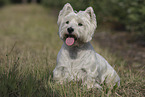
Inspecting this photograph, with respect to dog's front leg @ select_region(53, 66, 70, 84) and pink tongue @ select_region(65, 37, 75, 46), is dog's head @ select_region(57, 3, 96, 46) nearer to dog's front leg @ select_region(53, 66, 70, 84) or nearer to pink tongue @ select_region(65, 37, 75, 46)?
pink tongue @ select_region(65, 37, 75, 46)

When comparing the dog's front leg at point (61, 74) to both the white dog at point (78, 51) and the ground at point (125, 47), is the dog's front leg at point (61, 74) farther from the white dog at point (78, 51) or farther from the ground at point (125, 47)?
the ground at point (125, 47)

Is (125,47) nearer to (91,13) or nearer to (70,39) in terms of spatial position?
(91,13)

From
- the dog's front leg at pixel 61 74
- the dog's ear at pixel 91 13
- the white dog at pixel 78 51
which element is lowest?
the dog's front leg at pixel 61 74

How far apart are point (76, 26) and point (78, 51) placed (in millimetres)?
458

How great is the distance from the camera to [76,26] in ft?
9.89

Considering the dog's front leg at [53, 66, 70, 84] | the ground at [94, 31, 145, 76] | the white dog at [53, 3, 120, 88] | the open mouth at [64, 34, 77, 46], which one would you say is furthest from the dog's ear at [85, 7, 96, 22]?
the ground at [94, 31, 145, 76]

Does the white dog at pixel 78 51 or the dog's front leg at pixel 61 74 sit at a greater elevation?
the white dog at pixel 78 51

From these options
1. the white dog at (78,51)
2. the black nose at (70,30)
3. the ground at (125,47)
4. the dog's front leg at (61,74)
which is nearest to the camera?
the black nose at (70,30)

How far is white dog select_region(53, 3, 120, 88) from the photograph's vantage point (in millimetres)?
3051

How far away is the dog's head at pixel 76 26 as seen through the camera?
9.75 feet

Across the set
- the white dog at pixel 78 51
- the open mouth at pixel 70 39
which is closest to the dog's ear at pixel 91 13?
the white dog at pixel 78 51

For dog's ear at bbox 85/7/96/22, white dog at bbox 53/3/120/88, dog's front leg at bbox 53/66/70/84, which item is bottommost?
dog's front leg at bbox 53/66/70/84

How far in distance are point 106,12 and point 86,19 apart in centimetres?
905

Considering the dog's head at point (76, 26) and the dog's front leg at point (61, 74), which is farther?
the dog's front leg at point (61, 74)
